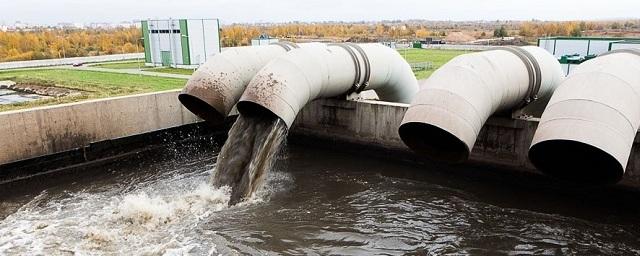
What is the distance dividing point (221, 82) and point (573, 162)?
24.7 feet

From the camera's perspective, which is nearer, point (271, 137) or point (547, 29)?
point (271, 137)

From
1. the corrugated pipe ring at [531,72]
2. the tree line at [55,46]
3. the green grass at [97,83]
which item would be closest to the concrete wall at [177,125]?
the corrugated pipe ring at [531,72]

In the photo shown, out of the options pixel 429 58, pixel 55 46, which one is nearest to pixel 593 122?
pixel 429 58

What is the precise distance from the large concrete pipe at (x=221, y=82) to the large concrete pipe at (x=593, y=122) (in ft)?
19.1

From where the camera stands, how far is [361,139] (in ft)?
44.6

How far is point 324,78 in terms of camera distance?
37.6ft

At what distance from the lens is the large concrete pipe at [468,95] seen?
338 inches

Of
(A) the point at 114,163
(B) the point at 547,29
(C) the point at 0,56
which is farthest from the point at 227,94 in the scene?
(B) the point at 547,29

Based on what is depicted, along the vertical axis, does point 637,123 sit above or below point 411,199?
above

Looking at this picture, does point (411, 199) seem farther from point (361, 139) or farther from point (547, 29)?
point (547, 29)

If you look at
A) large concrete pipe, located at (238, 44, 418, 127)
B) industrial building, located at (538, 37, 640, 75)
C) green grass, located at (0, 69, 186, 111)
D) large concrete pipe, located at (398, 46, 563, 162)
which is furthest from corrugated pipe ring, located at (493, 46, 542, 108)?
green grass, located at (0, 69, 186, 111)

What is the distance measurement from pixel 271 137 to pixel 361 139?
132 inches

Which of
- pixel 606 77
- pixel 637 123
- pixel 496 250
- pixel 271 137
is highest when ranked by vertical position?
pixel 606 77

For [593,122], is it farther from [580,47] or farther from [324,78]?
[580,47]
